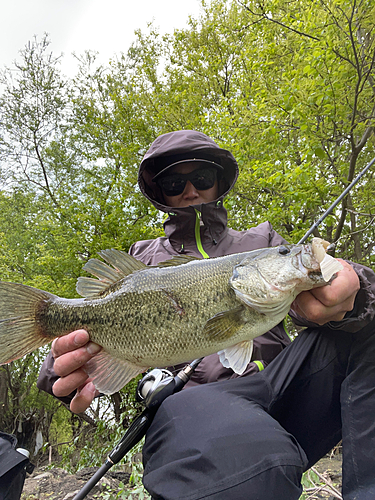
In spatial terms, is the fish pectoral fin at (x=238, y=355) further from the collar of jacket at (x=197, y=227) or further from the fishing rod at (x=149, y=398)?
the collar of jacket at (x=197, y=227)

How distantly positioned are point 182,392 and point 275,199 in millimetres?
6066

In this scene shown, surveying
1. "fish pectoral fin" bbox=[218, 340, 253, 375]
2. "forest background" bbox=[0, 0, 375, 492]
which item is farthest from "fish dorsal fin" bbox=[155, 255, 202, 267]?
"forest background" bbox=[0, 0, 375, 492]

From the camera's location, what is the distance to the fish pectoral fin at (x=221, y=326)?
167 cm

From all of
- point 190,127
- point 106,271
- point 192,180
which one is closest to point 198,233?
point 192,180

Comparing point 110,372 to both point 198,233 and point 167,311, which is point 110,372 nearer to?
point 167,311

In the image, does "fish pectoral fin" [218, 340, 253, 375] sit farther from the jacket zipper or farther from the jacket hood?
the jacket hood

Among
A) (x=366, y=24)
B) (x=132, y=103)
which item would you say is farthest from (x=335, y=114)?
(x=132, y=103)

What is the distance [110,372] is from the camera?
1.80 meters

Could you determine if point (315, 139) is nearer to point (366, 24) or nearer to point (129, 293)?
point (366, 24)

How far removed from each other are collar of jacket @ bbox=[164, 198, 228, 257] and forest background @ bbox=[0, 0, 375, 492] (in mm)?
3011

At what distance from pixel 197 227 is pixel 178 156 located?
771 mm

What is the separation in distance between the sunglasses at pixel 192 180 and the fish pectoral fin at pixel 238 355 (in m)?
1.65

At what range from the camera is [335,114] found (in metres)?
4.90

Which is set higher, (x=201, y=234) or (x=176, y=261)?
(x=201, y=234)
